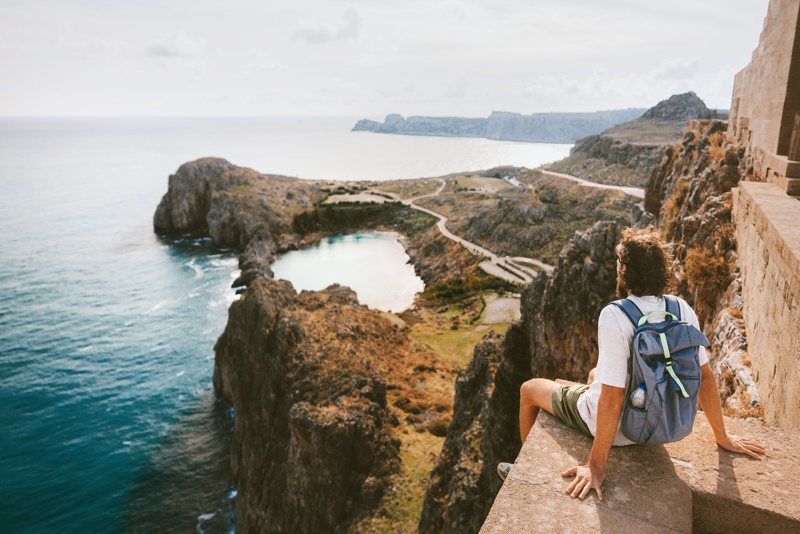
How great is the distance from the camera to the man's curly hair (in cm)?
490

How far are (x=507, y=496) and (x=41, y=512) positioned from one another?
129 ft

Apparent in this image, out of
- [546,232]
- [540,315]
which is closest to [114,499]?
[540,315]

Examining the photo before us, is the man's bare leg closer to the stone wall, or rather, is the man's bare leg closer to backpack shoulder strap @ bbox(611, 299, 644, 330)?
backpack shoulder strap @ bbox(611, 299, 644, 330)

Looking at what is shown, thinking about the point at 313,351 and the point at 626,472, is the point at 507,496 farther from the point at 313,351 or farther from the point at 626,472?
the point at 313,351

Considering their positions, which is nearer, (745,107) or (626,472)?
(626,472)

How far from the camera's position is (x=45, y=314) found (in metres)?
60.8

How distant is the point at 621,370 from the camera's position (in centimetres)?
472

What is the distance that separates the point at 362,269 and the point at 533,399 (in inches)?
3070

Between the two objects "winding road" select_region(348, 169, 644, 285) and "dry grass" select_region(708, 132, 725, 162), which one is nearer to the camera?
"dry grass" select_region(708, 132, 725, 162)

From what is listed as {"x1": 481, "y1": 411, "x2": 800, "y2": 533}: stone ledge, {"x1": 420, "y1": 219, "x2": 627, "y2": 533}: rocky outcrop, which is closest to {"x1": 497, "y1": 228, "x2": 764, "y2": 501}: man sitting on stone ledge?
{"x1": 481, "y1": 411, "x2": 800, "y2": 533}: stone ledge

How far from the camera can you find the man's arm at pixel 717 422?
5.14 metres

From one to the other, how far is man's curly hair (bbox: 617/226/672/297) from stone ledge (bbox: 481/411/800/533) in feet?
5.97

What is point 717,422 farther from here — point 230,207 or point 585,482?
point 230,207

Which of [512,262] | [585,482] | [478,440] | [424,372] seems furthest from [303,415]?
[512,262]
